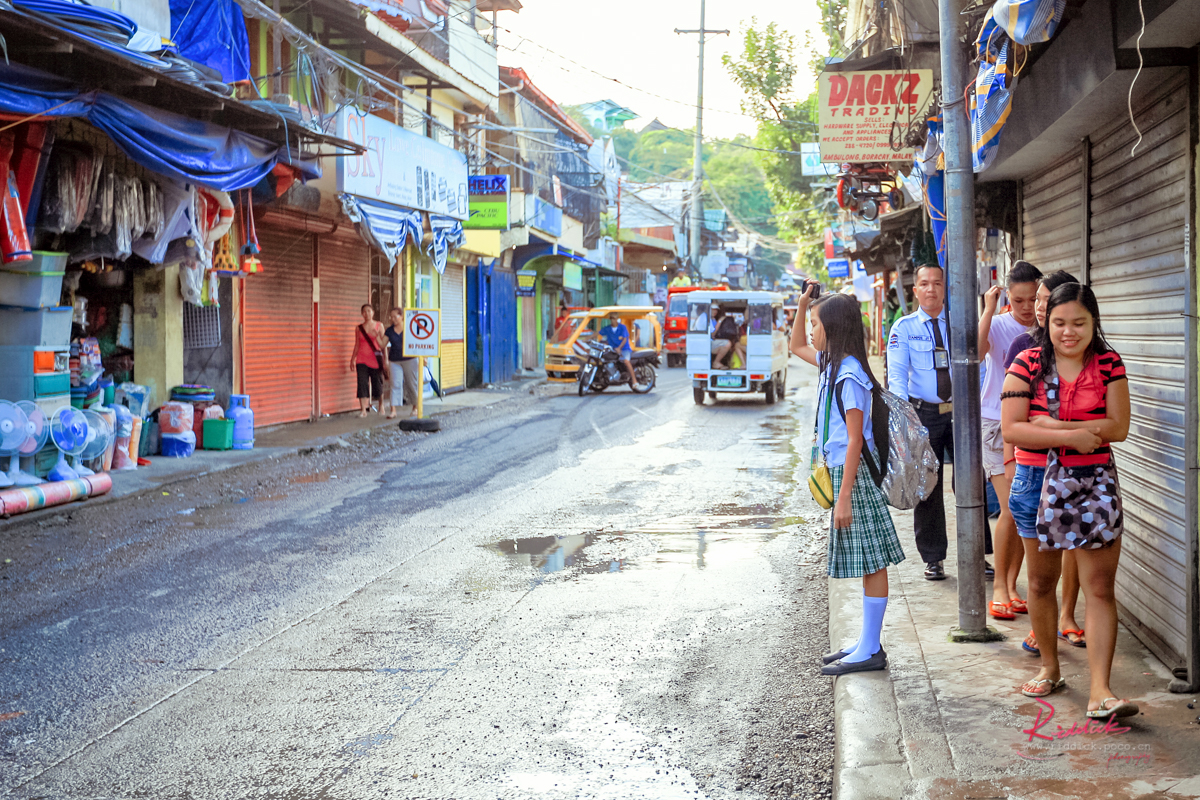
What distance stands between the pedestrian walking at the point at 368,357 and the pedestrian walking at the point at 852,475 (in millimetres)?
15238

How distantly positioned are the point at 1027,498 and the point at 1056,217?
10.9 feet

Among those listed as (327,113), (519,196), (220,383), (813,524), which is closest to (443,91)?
(519,196)

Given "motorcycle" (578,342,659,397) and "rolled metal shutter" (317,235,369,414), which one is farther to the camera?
"motorcycle" (578,342,659,397)

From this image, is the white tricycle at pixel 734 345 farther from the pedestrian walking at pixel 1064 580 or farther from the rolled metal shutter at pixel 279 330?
the pedestrian walking at pixel 1064 580

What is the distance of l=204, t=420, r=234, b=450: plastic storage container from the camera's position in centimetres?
1452

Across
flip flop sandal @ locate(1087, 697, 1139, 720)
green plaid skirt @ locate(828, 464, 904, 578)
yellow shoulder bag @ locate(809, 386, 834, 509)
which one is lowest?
flip flop sandal @ locate(1087, 697, 1139, 720)

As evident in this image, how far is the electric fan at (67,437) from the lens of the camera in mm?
10555

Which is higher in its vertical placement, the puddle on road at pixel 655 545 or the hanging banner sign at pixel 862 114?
the hanging banner sign at pixel 862 114

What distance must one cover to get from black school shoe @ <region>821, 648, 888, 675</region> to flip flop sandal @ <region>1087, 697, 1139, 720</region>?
3.49ft

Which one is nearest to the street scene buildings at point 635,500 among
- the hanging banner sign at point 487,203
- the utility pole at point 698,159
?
the hanging banner sign at point 487,203

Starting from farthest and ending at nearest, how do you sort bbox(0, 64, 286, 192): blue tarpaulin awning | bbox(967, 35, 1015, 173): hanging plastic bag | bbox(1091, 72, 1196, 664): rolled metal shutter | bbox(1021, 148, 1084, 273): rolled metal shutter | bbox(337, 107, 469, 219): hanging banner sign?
bbox(337, 107, 469, 219): hanging banner sign → bbox(0, 64, 286, 192): blue tarpaulin awning → bbox(1021, 148, 1084, 273): rolled metal shutter → bbox(967, 35, 1015, 173): hanging plastic bag → bbox(1091, 72, 1196, 664): rolled metal shutter

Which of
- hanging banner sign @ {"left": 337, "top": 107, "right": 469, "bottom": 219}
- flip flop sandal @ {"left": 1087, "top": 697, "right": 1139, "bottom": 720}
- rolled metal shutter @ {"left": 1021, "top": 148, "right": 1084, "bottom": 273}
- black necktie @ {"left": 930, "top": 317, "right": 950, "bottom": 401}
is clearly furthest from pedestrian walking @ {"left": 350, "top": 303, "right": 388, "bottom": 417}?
flip flop sandal @ {"left": 1087, "top": 697, "right": 1139, "bottom": 720}

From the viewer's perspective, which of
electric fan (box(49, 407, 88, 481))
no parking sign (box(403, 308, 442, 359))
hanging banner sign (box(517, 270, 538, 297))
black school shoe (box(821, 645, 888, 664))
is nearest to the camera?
black school shoe (box(821, 645, 888, 664))

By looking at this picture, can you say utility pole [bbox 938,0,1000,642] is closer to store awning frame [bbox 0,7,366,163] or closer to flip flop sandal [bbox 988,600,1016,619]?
flip flop sandal [bbox 988,600,1016,619]
